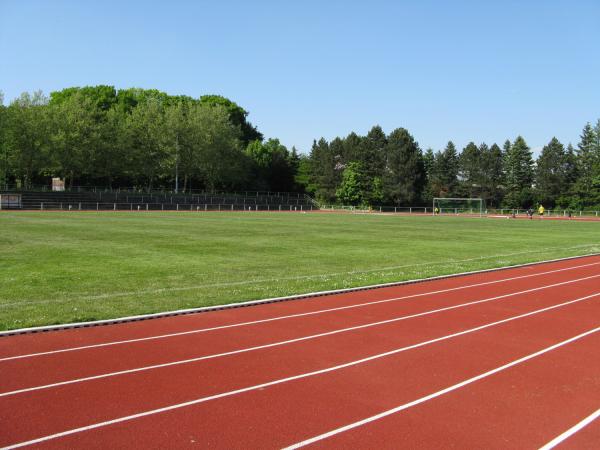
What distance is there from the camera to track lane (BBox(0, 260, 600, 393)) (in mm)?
6789

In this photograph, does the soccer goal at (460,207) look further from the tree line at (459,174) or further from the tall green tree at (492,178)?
the tall green tree at (492,178)

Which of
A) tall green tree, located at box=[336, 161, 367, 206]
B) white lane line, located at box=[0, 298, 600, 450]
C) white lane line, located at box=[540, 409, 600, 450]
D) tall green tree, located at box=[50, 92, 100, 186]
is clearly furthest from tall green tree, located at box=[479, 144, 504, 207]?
white lane line, located at box=[540, 409, 600, 450]

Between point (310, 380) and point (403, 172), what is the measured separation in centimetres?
9654

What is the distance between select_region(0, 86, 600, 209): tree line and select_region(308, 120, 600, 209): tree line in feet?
0.64

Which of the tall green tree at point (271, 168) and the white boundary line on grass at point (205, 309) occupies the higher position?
the tall green tree at point (271, 168)

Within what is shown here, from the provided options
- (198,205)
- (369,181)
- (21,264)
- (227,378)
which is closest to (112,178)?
(198,205)

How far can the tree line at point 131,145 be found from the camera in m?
73.4

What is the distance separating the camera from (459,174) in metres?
111

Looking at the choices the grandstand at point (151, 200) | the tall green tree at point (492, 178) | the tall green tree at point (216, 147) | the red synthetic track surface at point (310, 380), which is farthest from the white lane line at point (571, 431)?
the tall green tree at point (492, 178)

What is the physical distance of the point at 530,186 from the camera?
334 feet

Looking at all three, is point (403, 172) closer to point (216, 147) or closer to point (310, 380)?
point (216, 147)

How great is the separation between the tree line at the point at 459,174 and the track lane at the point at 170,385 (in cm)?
8994

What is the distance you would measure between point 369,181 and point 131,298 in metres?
91.6

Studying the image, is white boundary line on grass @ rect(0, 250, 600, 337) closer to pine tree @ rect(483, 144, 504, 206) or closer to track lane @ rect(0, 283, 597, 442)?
track lane @ rect(0, 283, 597, 442)
